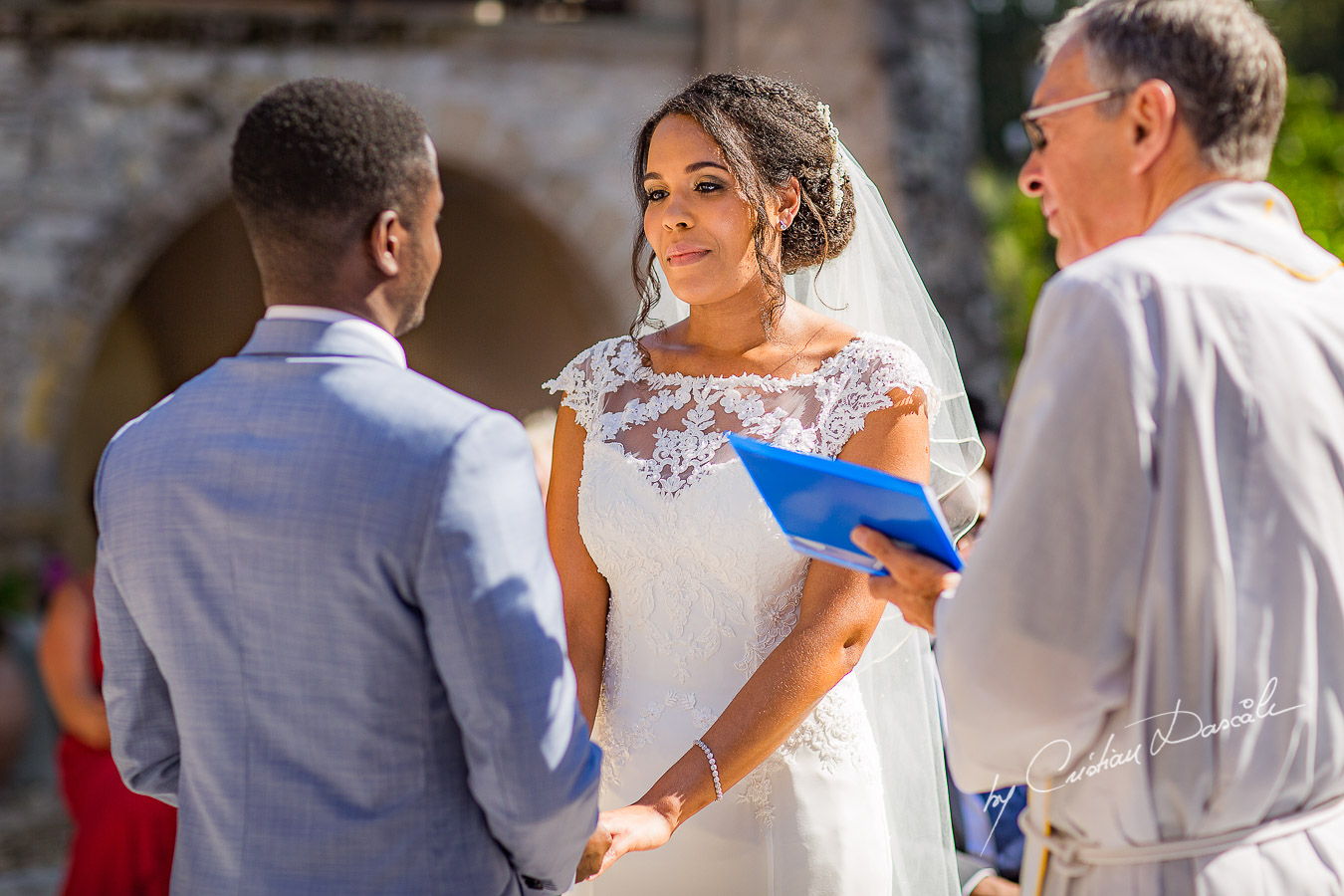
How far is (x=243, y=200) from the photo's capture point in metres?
1.59

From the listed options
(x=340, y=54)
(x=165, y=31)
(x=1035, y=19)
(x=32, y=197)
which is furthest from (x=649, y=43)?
(x=1035, y=19)

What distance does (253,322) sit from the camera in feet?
32.4

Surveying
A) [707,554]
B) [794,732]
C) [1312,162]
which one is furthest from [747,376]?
[1312,162]

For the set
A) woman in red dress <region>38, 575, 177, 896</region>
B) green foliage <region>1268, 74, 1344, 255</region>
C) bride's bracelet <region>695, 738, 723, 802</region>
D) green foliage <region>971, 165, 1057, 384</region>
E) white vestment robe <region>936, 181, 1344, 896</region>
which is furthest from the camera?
→ green foliage <region>971, 165, 1057, 384</region>

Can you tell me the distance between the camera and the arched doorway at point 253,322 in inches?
391

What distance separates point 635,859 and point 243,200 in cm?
146

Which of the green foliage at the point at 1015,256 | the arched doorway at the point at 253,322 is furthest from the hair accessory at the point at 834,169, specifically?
the green foliage at the point at 1015,256

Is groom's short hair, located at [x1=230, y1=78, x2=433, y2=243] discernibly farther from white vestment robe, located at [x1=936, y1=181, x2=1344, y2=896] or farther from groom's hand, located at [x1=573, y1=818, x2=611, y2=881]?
groom's hand, located at [x1=573, y1=818, x2=611, y2=881]

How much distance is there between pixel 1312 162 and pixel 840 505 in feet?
46.0

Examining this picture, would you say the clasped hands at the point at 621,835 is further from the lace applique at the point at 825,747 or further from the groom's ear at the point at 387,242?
the groom's ear at the point at 387,242

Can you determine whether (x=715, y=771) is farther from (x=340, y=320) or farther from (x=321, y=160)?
(x=321, y=160)

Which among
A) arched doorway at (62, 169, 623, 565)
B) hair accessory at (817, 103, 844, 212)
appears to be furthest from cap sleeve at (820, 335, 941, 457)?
arched doorway at (62, 169, 623, 565)

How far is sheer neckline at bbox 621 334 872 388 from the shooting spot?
96.9 inches

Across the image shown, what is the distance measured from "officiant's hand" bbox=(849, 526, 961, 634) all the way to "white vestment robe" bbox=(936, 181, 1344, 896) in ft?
0.59
